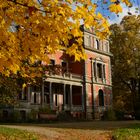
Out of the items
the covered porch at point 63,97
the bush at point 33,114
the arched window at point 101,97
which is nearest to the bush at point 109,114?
the arched window at point 101,97

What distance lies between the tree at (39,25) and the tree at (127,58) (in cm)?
4597

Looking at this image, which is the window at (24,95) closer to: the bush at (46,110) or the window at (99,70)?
the bush at (46,110)

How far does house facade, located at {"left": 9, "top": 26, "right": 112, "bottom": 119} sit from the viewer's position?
41.8m

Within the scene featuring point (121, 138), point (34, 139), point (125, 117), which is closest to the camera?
point (34, 139)

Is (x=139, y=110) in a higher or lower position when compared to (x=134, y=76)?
lower

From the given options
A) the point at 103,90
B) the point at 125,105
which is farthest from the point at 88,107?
the point at 125,105

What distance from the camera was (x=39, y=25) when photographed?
559 centimetres

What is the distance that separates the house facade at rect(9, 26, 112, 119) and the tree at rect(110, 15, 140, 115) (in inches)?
124

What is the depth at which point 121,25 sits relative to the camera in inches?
2190

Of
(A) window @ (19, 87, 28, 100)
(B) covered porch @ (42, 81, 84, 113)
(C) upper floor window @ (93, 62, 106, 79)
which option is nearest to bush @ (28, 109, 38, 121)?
(A) window @ (19, 87, 28, 100)

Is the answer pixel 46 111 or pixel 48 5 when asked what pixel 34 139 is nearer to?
pixel 48 5

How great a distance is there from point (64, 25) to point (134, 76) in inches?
1920

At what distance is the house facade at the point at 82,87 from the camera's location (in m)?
41.8

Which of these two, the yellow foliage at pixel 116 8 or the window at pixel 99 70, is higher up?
the window at pixel 99 70
